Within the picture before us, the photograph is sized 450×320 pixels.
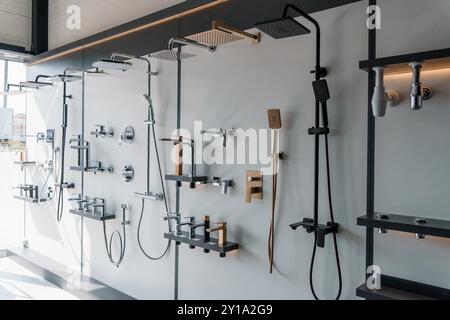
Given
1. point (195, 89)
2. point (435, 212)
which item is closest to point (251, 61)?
point (195, 89)

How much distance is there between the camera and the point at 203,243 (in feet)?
8.52

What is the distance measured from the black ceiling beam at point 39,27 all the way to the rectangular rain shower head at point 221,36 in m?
3.11

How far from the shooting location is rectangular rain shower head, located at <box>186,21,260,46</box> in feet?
7.05

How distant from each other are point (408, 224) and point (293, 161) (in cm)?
77

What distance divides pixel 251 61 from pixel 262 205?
94cm

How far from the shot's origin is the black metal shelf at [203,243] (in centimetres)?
248

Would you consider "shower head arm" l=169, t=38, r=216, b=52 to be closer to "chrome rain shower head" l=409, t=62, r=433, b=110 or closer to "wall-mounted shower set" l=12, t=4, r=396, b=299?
"wall-mounted shower set" l=12, t=4, r=396, b=299

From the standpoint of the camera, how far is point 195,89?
2836 mm

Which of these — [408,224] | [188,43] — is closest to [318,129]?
[408,224]

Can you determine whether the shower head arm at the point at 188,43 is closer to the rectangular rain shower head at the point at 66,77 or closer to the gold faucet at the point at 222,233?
the gold faucet at the point at 222,233

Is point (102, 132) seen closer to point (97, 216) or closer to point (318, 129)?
point (97, 216)

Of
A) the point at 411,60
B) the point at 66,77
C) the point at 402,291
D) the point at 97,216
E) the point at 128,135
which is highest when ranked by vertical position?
the point at 66,77

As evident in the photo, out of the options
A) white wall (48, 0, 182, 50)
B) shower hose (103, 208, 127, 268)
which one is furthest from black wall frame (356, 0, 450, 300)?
shower hose (103, 208, 127, 268)

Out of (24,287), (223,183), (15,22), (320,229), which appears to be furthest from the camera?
(15,22)
